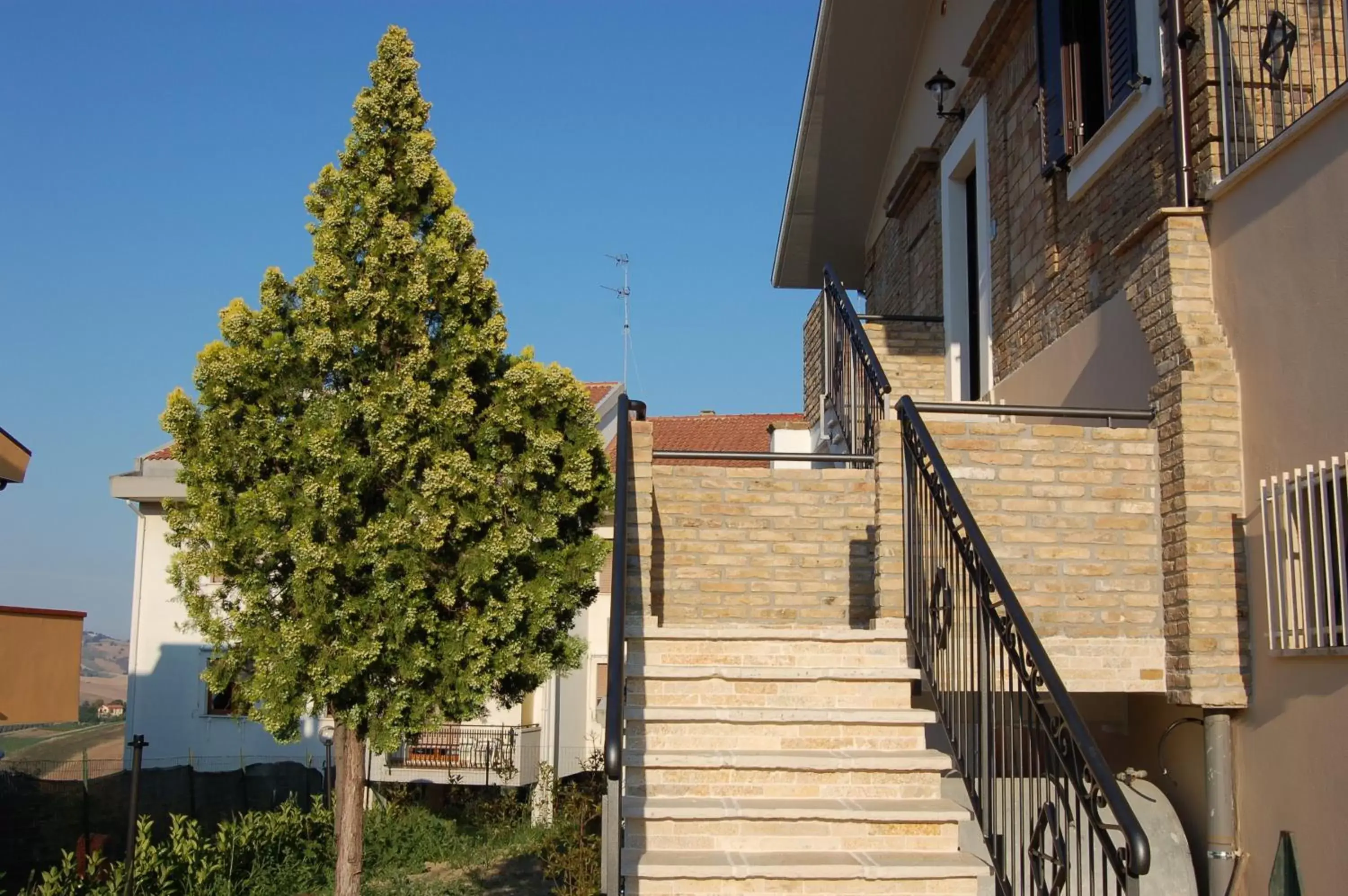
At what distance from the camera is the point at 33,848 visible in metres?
11.2

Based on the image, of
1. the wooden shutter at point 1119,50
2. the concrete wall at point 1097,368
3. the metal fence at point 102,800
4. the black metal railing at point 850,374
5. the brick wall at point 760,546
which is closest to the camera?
the concrete wall at point 1097,368

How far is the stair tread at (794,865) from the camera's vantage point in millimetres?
4773

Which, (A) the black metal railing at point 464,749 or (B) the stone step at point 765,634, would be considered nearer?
Answer: (B) the stone step at point 765,634

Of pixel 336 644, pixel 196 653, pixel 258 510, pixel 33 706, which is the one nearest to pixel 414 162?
pixel 258 510

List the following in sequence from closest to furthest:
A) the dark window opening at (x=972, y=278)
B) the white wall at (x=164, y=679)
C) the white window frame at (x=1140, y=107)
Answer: the white window frame at (x=1140, y=107), the dark window opening at (x=972, y=278), the white wall at (x=164, y=679)

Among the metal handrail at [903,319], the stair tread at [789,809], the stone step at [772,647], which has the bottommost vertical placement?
the stair tread at [789,809]

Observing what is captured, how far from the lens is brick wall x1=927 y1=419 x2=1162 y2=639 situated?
6707 mm

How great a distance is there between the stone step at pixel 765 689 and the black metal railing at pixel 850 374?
7.42 ft

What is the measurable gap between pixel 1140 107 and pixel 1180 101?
711 millimetres

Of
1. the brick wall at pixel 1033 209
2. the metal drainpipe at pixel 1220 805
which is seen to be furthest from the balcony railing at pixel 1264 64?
the metal drainpipe at pixel 1220 805

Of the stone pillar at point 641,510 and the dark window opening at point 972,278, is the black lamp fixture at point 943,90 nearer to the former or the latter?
the dark window opening at point 972,278

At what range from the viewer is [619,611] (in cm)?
519

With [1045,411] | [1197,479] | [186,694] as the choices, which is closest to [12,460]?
[1045,411]

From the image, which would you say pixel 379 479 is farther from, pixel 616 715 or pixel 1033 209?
pixel 616 715
